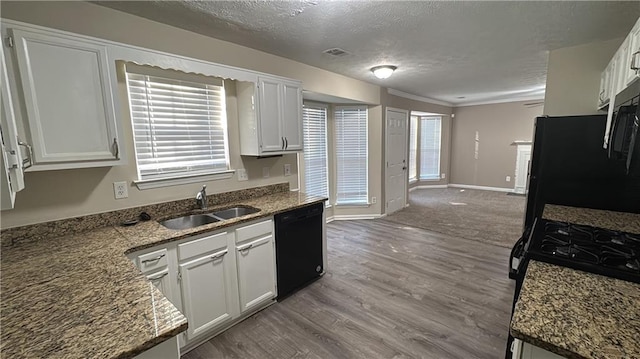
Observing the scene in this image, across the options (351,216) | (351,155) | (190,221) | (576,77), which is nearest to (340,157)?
(351,155)

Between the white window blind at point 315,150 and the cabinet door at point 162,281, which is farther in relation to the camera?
the white window blind at point 315,150

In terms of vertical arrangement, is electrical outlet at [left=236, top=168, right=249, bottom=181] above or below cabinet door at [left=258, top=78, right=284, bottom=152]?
below

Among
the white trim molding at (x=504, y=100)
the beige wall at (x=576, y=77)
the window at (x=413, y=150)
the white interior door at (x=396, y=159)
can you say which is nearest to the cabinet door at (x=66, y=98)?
the beige wall at (x=576, y=77)

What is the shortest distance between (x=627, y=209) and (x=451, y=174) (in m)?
6.36

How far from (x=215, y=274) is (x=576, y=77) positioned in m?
3.96

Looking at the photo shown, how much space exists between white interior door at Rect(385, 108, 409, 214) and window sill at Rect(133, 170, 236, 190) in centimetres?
341

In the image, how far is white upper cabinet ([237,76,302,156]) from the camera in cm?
266

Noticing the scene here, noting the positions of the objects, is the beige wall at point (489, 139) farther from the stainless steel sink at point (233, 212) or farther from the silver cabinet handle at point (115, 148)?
the silver cabinet handle at point (115, 148)

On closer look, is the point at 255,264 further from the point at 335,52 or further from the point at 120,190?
the point at 335,52

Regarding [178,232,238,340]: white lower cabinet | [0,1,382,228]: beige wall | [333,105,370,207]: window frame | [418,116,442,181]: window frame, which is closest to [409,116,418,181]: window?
[418,116,442,181]: window frame

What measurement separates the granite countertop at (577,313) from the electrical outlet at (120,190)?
2.51 m

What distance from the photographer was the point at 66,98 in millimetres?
1648

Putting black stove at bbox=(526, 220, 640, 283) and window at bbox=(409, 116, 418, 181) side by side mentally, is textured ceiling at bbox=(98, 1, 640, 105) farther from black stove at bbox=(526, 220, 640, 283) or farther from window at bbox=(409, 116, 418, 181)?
window at bbox=(409, 116, 418, 181)

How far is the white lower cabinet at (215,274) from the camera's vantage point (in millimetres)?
1838
